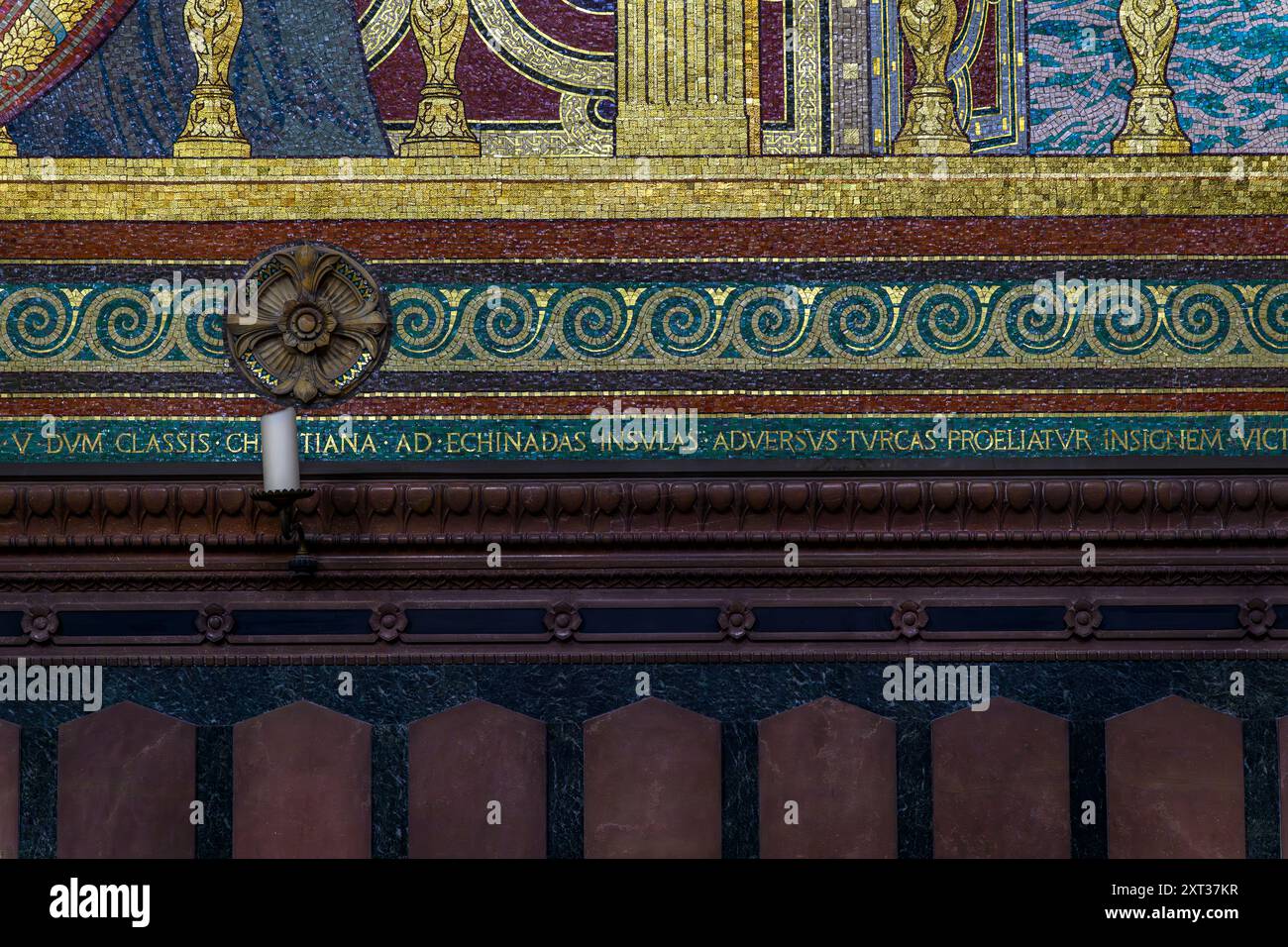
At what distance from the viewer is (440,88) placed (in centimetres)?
Result: 530

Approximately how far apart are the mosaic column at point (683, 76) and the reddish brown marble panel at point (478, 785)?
A: 1814 mm

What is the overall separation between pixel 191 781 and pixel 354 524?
893 millimetres

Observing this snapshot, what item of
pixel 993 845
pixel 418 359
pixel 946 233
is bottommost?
pixel 993 845

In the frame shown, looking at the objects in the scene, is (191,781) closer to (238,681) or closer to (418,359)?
(238,681)

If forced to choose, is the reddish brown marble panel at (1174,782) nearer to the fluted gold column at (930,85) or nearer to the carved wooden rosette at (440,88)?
the fluted gold column at (930,85)

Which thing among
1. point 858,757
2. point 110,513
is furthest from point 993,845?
point 110,513

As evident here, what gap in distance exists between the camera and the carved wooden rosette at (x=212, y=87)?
527 cm

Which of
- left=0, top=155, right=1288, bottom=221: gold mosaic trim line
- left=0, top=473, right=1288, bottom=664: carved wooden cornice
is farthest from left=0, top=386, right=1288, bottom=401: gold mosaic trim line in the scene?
left=0, top=155, right=1288, bottom=221: gold mosaic trim line

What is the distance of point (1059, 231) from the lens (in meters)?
5.24

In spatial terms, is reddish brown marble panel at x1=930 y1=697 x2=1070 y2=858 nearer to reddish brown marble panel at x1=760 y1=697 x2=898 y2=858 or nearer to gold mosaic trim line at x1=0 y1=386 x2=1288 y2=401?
reddish brown marble panel at x1=760 y1=697 x2=898 y2=858

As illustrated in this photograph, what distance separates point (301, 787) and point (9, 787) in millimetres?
855

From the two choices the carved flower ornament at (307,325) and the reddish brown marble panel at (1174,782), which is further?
the carved flower ornament at (307,325)

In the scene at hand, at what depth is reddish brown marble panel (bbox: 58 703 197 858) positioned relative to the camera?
5.00 metres

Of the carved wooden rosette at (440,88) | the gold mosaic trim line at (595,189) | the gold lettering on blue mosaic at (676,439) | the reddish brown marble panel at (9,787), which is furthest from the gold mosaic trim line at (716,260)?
the reddish brown marble panel at (9,787)
